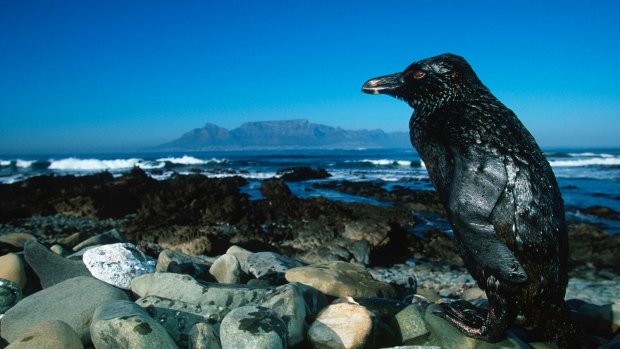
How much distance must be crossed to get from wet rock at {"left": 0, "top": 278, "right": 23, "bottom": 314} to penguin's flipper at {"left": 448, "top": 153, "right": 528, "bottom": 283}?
3.79 metres

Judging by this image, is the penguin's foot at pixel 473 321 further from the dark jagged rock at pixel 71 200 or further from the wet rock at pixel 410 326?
the dark jagged rock at pixel 71 200

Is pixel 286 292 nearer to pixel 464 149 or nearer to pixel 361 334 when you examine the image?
pixel 361 334

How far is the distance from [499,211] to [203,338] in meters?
2.04

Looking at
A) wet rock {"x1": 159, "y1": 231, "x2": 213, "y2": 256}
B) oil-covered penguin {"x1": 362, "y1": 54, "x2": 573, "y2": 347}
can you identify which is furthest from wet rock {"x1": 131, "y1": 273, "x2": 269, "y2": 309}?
wet rock {"x1": 159, "y1": 231, "x2": 213, "y2": 256}

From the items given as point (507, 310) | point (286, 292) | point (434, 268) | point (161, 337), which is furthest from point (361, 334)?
point (434, 268)

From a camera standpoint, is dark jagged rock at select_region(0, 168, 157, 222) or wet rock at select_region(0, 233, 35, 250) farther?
Result: dark jagged rock at select_region(0, 168, 157, 222)

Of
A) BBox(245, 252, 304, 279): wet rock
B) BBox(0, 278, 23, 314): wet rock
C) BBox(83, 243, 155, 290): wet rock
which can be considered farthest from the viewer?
BBox(245, 252, 304, 279): wet rock

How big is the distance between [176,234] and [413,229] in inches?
239

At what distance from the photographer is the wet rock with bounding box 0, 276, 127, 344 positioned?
10.5 feet

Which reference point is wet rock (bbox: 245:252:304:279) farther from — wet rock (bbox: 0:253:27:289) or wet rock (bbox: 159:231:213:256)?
wet rock (bbox: 159:231:213:256)

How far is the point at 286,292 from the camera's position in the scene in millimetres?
3162

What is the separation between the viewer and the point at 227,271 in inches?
181

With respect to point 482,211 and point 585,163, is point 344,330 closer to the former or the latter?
point 482,211

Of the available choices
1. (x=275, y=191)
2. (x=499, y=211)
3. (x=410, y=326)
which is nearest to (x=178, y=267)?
(x=410, y=326)
